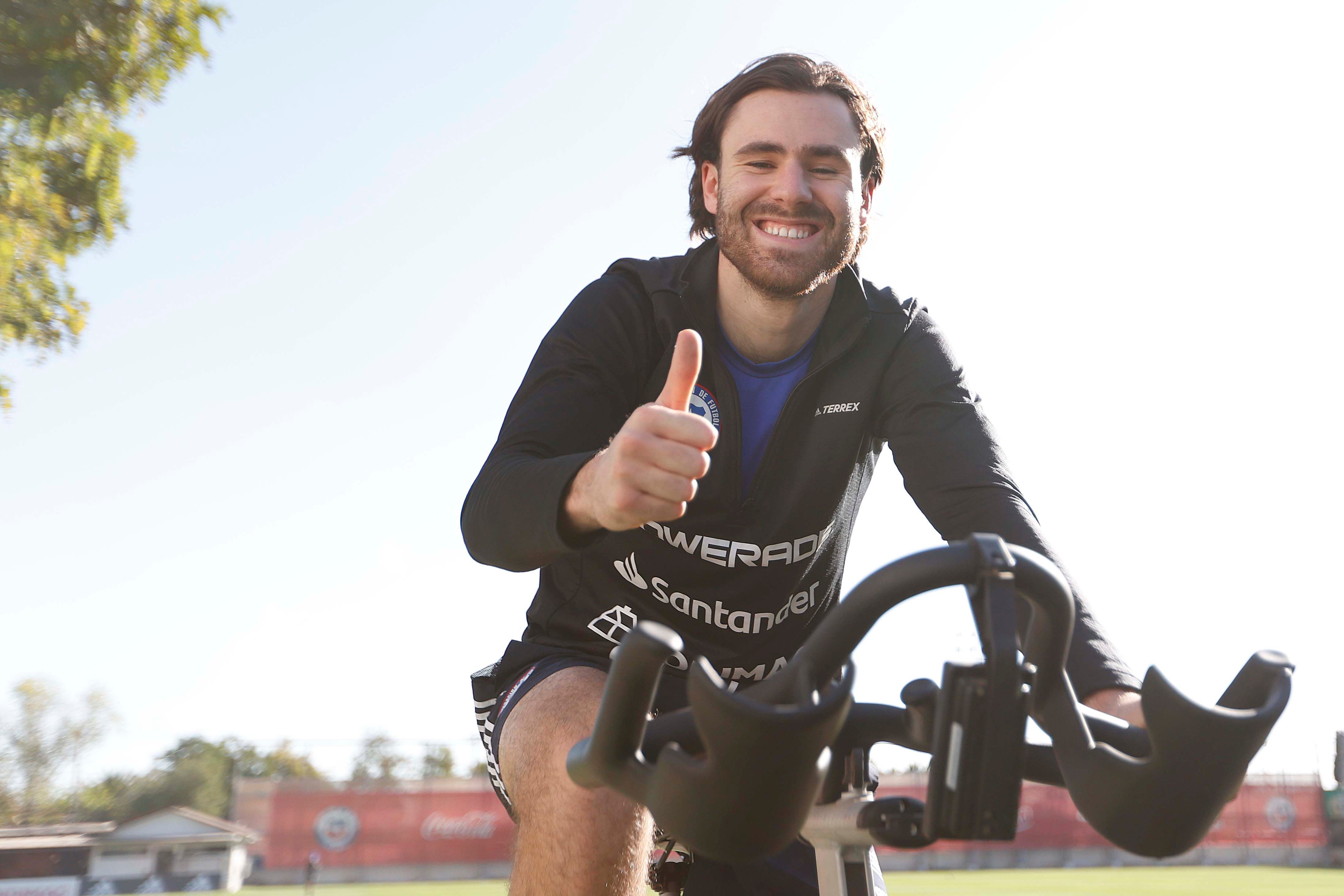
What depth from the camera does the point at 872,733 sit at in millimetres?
1045

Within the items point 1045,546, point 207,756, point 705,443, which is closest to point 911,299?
point 1045,546

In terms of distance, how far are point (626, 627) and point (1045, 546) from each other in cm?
86

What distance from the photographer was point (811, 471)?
227cm

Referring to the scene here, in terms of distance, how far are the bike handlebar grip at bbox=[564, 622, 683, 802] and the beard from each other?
1511 mm

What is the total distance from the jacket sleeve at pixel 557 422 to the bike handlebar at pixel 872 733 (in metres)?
0.50

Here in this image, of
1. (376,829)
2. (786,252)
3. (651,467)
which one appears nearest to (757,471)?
(786,252)

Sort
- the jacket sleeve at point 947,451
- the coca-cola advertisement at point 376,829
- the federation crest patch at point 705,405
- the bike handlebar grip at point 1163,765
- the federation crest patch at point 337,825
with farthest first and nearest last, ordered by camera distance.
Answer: the federation crest patch at point 337,825 < the coca-cola advertisement at point 376,829 < the federation crest patch at point 705,405 < the jacket sleeve at point 947,451 < the bike handlebar grip at point 1163,765

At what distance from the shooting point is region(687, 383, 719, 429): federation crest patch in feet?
7.38

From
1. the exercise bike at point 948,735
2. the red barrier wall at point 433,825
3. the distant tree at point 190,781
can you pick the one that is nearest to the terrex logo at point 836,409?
the exercise bike at point 948,735

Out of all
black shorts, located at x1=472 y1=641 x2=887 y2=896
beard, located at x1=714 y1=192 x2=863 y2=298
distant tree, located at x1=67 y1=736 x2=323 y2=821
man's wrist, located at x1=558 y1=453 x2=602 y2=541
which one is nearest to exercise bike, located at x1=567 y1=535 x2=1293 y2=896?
man's wrist, located at x1=558 y1=453 x2=602 y2=541

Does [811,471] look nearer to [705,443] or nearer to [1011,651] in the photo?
[705,443]

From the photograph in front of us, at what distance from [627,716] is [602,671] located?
113 cm

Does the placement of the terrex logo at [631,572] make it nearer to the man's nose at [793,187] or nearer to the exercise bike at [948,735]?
the man's nose at [793,187]

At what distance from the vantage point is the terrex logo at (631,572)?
2.26m
